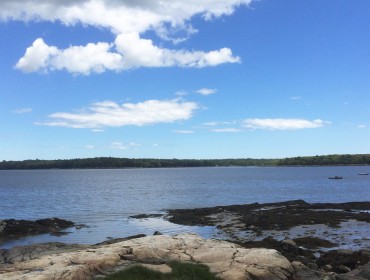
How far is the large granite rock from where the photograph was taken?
50.0 feet

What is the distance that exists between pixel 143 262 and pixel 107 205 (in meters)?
58.3

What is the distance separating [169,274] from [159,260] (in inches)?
75.5

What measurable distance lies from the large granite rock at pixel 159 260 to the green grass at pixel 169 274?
2.19 feet

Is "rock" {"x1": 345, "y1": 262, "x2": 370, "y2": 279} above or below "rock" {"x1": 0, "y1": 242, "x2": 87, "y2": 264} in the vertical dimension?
above

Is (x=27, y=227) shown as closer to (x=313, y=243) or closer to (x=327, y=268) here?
(x=313, y=243)

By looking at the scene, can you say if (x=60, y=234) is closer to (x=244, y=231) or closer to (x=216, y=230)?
(x=216, y=230)

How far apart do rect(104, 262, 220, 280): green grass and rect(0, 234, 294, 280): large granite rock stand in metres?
0.67

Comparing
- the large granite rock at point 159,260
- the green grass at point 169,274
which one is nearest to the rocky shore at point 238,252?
the large granite rock at point 159,260

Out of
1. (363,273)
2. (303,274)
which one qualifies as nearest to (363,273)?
(363,273)

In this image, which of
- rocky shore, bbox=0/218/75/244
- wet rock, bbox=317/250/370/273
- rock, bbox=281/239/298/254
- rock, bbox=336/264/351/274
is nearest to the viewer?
rock, bbox=336/264/351/274

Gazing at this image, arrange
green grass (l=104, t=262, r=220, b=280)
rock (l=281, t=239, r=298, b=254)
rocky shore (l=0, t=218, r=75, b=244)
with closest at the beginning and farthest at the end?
green grass (l=104, t=262, r=220, b=280), rock (l=281, t=239, r=298, b=254), rocky shore (l=0, t=218, r=75, b=244)

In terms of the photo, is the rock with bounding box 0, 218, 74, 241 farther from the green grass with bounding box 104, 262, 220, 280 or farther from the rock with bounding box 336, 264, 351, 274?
the rock with bounding box 336, 264, 351, 274

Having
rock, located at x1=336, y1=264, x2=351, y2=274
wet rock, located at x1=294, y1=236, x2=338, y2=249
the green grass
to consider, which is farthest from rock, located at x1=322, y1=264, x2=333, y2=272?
the green grass

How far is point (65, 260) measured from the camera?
16547mm
